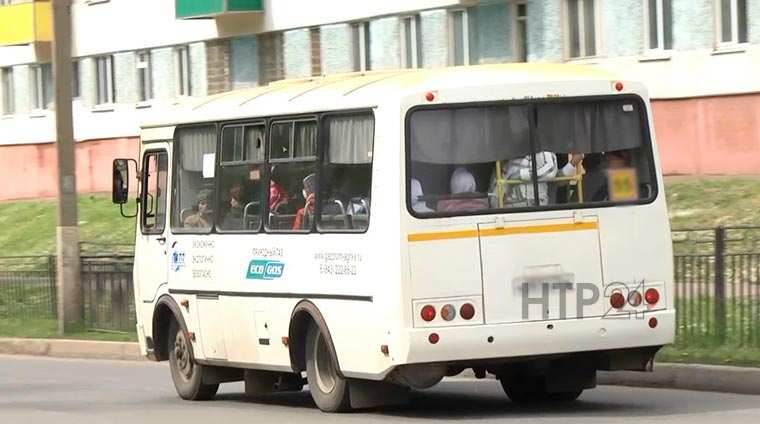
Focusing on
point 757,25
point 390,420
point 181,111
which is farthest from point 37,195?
point 390,420

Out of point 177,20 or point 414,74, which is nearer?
point 414,74

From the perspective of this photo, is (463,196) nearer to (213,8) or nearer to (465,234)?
(465,234)

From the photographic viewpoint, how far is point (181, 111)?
18141 millimetres

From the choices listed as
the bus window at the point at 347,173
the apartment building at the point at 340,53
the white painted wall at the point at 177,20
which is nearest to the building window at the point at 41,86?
the apartment building at the point at 340,53

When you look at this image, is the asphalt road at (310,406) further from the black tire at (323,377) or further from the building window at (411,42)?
the building window at (411,42)

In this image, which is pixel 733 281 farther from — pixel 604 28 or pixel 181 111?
pixel 604 28

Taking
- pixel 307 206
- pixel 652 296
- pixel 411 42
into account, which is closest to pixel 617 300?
pixel 652 296

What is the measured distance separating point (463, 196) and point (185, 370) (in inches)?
181

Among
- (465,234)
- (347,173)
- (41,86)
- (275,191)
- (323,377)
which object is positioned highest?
(41,86)

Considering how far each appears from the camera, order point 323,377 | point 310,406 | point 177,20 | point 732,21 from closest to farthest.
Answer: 1. point 323,377
2. point 310,406
3. point 732,21
4. point 177,20

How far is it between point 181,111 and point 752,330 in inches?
210

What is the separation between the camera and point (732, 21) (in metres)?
33.9

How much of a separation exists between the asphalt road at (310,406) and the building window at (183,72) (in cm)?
2991

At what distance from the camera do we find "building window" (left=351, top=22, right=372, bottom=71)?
43.8 metres
